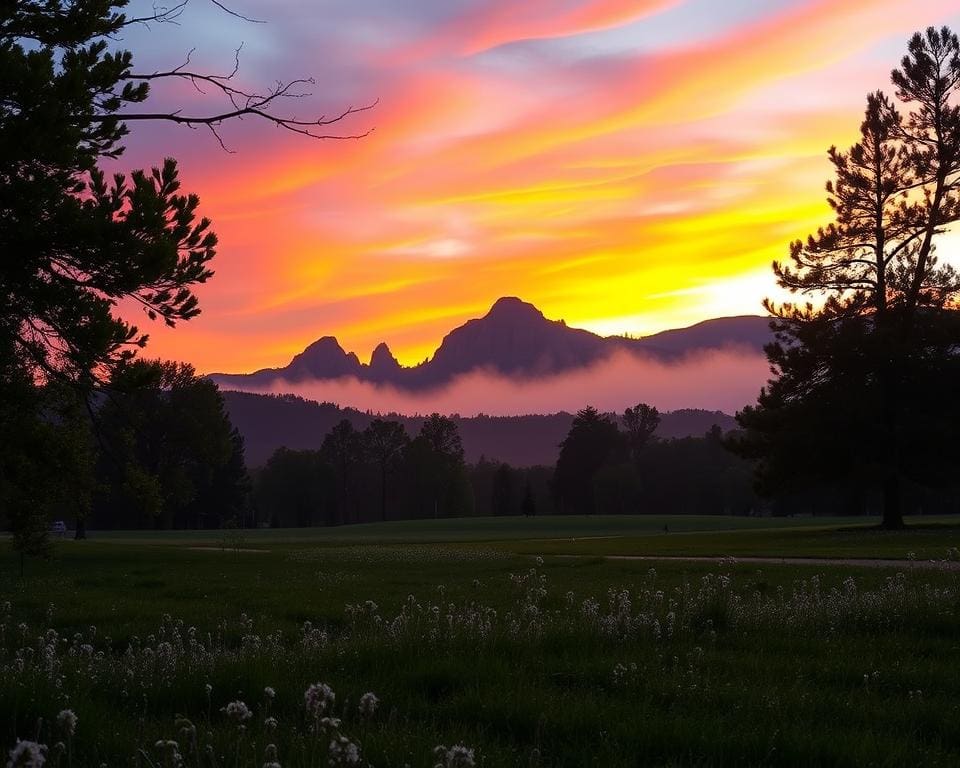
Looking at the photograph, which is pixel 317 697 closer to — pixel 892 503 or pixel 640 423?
pixel 892 503

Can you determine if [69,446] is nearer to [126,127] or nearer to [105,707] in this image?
[126,127]

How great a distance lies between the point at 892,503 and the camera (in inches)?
1821

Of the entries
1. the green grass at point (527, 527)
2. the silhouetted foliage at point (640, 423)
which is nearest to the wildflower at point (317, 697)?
the green grass at point (527, 527)

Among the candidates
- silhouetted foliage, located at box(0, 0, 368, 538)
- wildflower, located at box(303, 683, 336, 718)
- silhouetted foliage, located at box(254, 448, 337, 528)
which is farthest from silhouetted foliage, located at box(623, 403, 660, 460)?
wildflower, located at box(303, 683, 336, 718)

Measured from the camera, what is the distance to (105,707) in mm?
5727

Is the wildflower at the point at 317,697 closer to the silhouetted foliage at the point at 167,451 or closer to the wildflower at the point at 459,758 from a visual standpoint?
the wildflower at the point at 459,758

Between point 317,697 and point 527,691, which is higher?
point 317,697

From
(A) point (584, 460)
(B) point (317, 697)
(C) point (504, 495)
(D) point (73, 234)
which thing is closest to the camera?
(B) point (317, 697)

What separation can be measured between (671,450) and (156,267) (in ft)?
453

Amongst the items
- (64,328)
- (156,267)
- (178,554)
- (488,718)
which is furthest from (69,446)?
(178,554)

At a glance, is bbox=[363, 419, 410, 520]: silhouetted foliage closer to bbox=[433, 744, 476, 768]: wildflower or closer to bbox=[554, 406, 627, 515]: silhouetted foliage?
bbox=[554, 406, 627, 515]: silhouetted foliage

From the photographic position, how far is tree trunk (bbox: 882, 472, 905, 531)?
45562 millimetres

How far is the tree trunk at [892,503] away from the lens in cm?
4556

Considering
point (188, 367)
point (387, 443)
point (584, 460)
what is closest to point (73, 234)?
point (188, 367)
